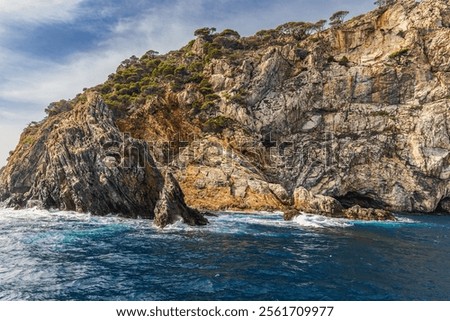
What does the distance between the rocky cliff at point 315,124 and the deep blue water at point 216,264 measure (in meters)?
26.2

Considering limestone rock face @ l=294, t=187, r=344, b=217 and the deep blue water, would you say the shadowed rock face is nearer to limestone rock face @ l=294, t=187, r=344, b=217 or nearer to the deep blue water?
the deep blue water

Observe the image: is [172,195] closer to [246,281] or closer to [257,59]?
[246,281]

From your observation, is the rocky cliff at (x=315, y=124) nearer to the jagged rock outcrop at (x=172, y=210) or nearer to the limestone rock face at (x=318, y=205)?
the limestone rock face at (x=318, y=205)

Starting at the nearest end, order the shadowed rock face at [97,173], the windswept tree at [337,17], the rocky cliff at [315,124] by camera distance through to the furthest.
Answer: the shadowed rock face at [97,173] < the rocky cliff at [315,124] < the windswept tree at [337,17]

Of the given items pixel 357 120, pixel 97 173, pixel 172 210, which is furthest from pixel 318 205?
pixel 97 173

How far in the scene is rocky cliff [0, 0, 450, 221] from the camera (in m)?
62.4

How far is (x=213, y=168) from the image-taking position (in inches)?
2419

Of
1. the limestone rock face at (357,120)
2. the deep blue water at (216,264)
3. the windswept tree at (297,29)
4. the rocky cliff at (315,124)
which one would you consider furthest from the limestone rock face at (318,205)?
the windswept tree at (297,29)

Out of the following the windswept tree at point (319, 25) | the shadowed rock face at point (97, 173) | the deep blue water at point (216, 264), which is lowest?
the deep blue water at point (216, 264)

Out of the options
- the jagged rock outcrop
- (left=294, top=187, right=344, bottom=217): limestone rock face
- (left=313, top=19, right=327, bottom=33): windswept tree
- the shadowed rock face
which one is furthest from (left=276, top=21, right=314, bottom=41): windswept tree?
the jagged rock outcrop

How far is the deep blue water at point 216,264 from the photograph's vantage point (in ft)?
46.3

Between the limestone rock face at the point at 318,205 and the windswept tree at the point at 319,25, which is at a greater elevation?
the windswept tree at the point at 319,25

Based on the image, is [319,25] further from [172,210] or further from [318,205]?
[172,210]
